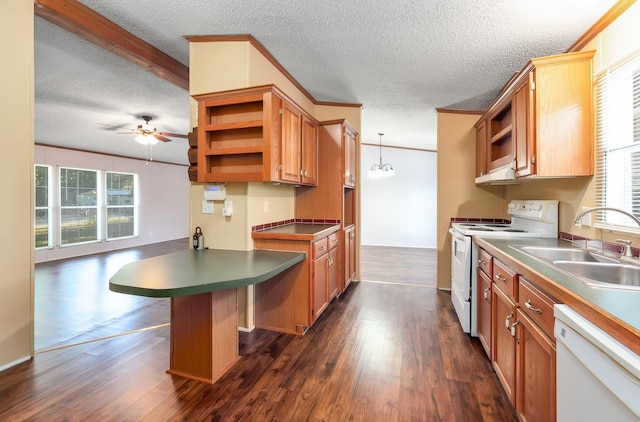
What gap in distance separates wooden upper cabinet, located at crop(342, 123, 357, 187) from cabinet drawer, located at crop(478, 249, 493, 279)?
179 cm

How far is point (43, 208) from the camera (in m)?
5.79

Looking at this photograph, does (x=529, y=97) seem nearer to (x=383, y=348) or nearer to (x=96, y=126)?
(x=383, y=348)

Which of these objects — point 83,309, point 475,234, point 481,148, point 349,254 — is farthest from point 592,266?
point 83,309

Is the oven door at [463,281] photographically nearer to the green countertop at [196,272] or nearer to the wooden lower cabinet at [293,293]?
the wooden lower cabinet at [293,293]

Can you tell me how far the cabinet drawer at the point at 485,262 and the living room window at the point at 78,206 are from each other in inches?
301

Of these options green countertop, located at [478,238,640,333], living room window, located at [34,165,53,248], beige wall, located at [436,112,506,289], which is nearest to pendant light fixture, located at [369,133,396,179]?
beige wall, located at [436,112,506,289]

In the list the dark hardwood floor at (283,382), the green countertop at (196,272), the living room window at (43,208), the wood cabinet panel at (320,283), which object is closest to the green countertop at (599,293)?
the dark hardwood floor at (283,382)

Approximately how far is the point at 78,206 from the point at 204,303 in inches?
255

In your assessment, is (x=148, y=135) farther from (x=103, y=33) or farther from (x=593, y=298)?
(x=593, y=298)

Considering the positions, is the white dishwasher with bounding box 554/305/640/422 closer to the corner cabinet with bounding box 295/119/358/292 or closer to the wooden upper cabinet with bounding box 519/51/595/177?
the wooden upper cabinet with bounding box 519/51/595/177

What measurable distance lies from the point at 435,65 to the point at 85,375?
385 centimetres

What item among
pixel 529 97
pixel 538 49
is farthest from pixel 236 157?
pixel 538 49

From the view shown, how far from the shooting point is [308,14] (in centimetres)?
216

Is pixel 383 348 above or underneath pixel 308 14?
underneath
